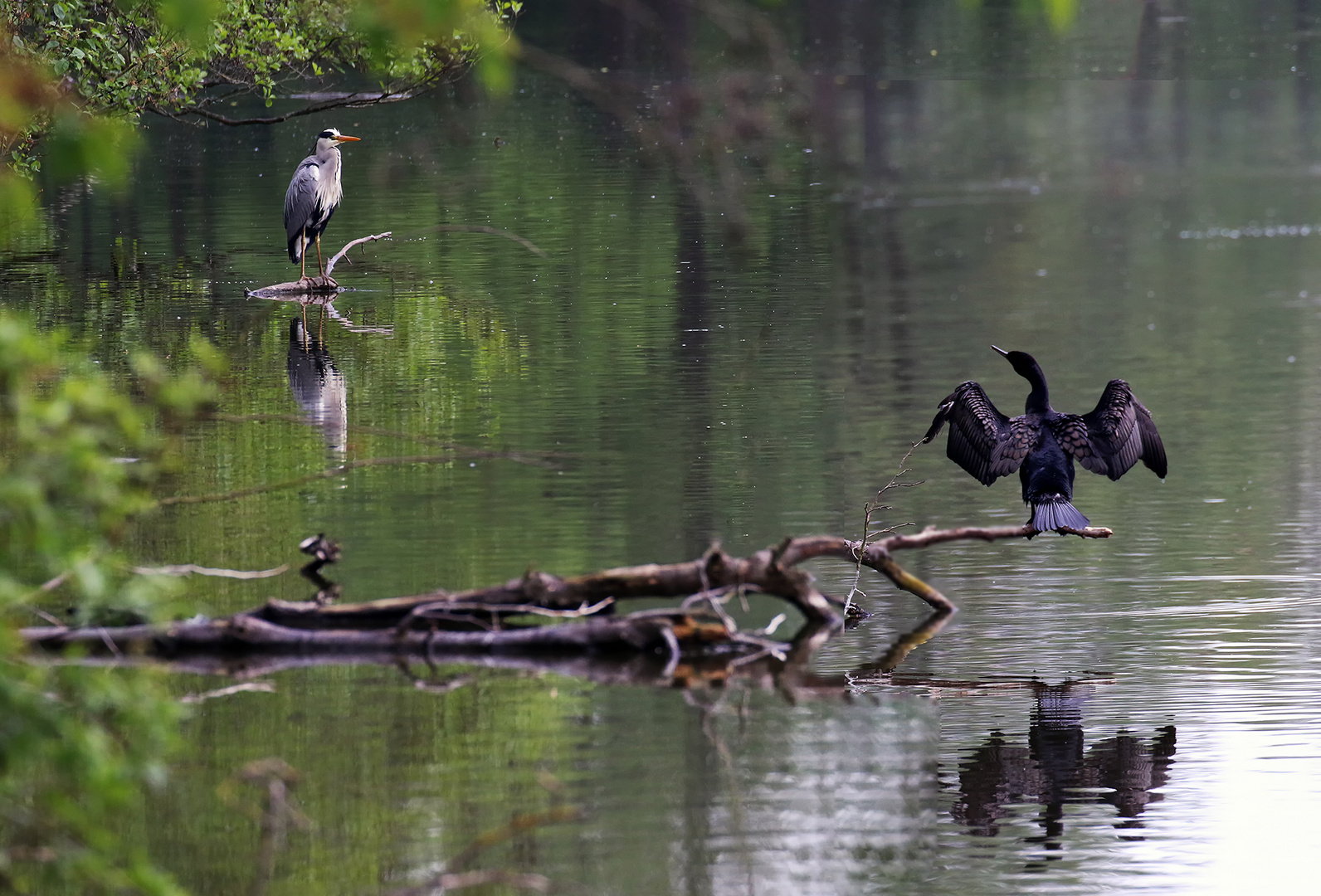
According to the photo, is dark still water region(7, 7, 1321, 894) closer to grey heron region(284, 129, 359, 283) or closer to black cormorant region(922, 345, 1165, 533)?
black cormorant region(922, 345, 1165, 533)

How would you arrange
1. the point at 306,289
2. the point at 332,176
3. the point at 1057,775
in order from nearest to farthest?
the point at 1057,775
the point at 332,176
the point at 306,289

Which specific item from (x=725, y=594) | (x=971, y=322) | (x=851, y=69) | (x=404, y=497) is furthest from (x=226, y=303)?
(x=851, y=69)

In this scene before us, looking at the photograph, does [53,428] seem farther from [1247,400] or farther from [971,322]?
[971,322]

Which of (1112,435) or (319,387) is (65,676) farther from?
(319,387)

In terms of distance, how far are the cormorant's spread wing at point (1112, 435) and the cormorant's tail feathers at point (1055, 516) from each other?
1.18 feet

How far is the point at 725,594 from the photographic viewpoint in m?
8.57

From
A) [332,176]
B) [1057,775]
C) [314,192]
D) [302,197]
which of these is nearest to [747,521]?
[1057,775]

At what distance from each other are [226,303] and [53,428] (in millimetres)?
17202

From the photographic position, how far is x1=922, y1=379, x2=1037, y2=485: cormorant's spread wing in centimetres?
1016

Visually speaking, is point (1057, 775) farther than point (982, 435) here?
No

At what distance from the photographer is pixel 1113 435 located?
10.2m

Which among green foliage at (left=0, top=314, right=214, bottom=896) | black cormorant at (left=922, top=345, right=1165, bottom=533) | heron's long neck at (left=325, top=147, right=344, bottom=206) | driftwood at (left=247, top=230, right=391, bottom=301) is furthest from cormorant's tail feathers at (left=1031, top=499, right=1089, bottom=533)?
driftwood at (left=247, top=230, right=391, bottom=301)

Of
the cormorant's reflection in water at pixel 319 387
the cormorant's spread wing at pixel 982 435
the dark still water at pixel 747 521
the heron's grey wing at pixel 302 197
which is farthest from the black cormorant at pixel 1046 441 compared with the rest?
the heron's grey wing at pixel 302 197

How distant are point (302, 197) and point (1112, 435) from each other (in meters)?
12.3
